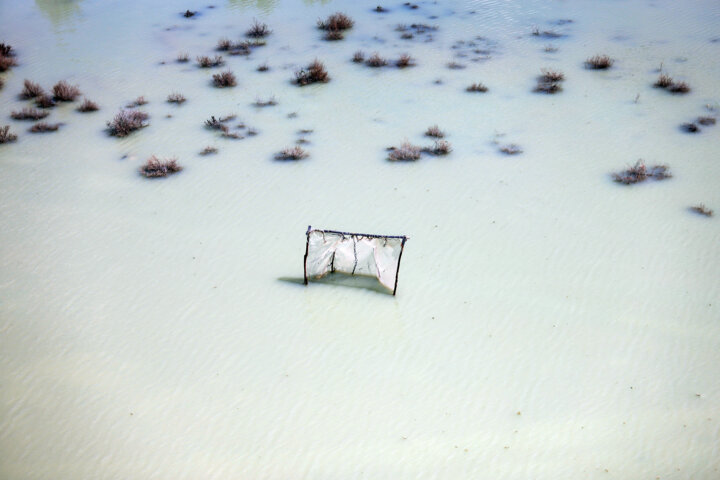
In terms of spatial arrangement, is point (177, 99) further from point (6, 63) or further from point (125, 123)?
point (6, 63)

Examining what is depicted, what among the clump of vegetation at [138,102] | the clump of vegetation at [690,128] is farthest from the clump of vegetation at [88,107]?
the clump of vegetation at [690,128]

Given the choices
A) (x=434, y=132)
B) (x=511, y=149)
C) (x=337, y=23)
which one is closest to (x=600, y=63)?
(x=511, y=149)

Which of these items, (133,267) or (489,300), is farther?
(133,267)

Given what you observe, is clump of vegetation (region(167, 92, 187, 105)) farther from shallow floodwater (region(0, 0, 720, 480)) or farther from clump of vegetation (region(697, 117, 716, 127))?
clump of vegetation (region(697, 117, 716, 127))

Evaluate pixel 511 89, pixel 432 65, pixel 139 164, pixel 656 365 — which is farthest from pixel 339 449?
pixel 432 65

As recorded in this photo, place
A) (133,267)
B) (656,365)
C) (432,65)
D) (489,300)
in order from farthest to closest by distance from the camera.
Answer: (432,65) < (133,267) < (489,300) < (656,365)

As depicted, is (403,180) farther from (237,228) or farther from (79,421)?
(79,421)

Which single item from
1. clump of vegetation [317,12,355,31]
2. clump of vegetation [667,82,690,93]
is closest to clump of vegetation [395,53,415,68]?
clump of vegetation [317,12,355,31]
